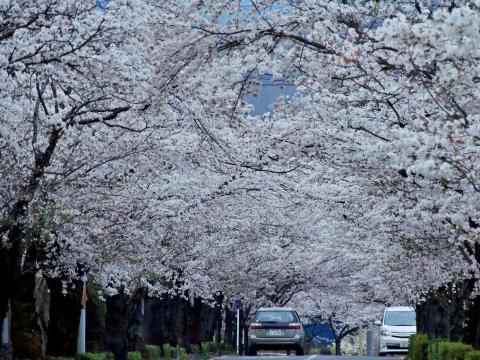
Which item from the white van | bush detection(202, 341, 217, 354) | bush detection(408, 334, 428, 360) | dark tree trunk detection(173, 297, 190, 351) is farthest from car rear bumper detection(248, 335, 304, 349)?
bush detection(202, 341, 217, 354)

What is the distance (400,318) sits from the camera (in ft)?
133

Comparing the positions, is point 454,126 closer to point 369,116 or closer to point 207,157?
point 369,116

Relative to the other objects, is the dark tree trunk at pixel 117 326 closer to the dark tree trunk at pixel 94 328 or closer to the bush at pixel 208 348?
the dark tree trunk at pixel 94 328

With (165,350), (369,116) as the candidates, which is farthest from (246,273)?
(369,116)

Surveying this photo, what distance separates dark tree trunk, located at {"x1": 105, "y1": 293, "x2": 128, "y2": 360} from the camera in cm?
2766

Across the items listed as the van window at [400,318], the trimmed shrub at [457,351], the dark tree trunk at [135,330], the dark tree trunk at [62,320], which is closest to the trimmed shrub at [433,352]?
the trimmed shrub at [457,351]

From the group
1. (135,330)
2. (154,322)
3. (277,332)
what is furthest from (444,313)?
(154,322)

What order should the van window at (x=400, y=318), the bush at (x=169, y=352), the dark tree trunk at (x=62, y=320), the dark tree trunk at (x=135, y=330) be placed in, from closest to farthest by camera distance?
the dark tree trunk at (x=62, y=320) → the dark tree trunk at (x=135, y=330) → the bush at (x=169, y=352) → the van window at (x=400, y=318)

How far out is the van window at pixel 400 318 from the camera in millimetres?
39938

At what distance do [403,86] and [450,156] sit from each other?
3.72 feet

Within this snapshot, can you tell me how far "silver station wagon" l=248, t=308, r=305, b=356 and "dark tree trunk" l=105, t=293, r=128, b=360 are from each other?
869 centimetres

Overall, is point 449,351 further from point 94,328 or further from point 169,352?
point 169,352

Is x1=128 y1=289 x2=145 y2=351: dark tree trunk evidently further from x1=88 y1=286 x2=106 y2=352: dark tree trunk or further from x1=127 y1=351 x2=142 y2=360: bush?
x1=88 y1=286 x2=106 y2=352: dark tree trunk

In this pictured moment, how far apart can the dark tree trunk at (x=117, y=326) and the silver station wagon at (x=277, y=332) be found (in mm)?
8689
